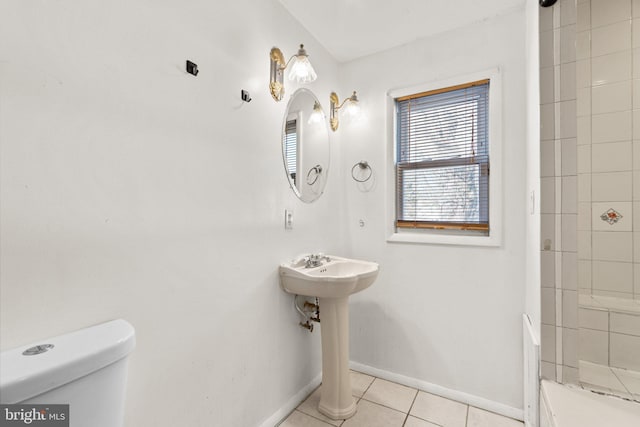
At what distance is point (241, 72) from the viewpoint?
1.45m

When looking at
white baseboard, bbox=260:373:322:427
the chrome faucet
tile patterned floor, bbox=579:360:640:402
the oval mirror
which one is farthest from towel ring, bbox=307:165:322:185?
tile patterned floor, bbox=579:360:640:402

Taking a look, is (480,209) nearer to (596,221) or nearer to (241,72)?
(596,221)

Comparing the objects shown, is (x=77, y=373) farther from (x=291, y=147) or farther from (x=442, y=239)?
(x=442, y=239)

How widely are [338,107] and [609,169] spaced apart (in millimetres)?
1629

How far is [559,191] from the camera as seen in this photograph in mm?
1201

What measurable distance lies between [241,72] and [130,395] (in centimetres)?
143

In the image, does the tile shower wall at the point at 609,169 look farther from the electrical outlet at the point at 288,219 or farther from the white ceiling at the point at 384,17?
the electrical outlet at the point at 288,219

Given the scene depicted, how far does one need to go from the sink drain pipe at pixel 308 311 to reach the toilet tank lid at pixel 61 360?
1.08 m

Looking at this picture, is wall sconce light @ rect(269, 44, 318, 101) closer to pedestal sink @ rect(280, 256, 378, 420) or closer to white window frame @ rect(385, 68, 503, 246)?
white window frame @ rect(385, 68, 503, 246)

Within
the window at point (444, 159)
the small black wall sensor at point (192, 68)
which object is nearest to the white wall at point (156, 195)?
the small black wall sensor at point (192, 68)

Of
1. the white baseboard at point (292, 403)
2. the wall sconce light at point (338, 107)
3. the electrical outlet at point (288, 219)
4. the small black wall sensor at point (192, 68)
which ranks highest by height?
the wall sconce light at point (338, 107)

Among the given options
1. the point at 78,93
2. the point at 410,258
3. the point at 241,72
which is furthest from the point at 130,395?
the point at 410,258

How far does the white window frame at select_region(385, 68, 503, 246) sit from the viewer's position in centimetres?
178

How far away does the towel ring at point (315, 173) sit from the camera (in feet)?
6.37
